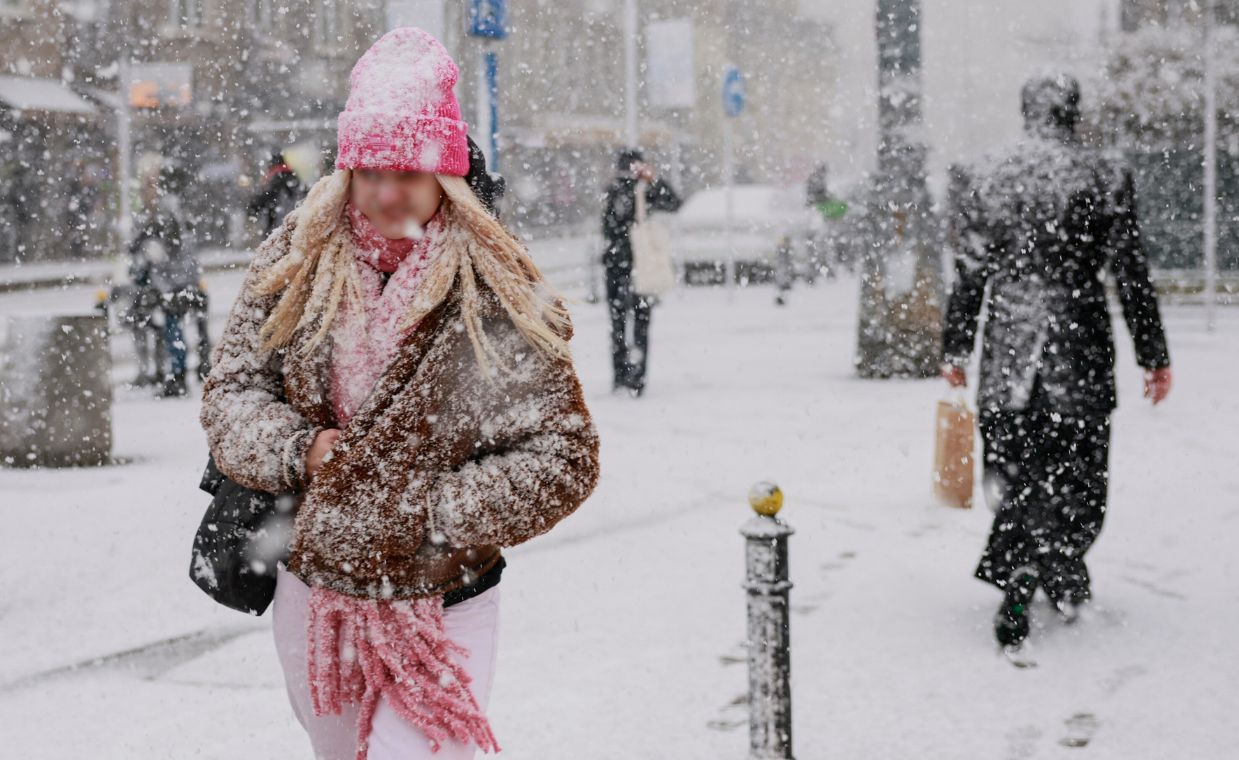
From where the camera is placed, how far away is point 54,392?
29.8 feet

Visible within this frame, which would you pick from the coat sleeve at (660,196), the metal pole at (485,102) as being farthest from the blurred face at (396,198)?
the coat sleeve at (660,196)

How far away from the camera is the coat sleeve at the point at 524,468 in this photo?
246cm

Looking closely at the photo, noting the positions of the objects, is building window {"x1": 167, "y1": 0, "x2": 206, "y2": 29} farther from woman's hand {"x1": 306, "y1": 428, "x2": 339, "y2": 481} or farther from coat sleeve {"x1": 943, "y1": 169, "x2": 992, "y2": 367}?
woman's hand {"x1": 306, "y1": 428, "x2": 339, "y2": 481}

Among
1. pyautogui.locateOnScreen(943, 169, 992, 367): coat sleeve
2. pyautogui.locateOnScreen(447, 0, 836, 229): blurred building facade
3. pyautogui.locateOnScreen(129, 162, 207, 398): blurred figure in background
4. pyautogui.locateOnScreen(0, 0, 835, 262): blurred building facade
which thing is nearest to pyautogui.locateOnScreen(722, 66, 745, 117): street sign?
pyautogui.locateOnScreen(0, 0, 835, 262): blurred building facade

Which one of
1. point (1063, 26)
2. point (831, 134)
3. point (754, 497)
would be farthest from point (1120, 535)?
point (831, 134)

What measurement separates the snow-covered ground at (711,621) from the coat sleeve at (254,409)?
2025 millimetres

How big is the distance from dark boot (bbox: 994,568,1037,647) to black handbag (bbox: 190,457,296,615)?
10.5ft

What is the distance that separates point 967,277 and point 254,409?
3375 mm

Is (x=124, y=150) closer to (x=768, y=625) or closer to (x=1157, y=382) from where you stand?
(x=1157, y=382)

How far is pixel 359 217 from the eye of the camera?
2611 mm

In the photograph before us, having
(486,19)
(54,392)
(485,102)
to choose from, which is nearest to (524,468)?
(485,102)

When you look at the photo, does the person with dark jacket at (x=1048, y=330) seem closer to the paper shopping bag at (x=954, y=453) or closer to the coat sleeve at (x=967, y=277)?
the coat sleeve at (x=967, y=277)

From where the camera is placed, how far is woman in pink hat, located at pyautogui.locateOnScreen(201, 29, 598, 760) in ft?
8.11

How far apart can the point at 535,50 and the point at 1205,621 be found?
47.8m
